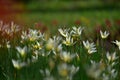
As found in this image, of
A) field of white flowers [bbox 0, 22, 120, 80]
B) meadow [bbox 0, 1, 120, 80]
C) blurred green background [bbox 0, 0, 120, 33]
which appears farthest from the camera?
blurred green background [bbox 0, 0, 120, 33]

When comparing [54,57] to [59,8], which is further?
[59,8]

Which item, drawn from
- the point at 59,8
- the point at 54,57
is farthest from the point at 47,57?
the point at 59,8

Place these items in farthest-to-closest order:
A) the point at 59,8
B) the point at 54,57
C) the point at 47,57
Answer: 1. the point at 59,8
2. the point at 47,57
3. the point at 54,57

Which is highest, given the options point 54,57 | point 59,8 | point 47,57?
point 54,57

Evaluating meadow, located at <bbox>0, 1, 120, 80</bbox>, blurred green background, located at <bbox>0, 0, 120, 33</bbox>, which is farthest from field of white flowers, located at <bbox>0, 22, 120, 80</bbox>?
blurred green background, located at <bbox>0, 0, 120, 33</bbox>

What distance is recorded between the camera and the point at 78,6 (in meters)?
24.6

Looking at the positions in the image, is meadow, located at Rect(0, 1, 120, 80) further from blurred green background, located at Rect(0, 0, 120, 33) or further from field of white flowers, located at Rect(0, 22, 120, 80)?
blurred green background, located at Rect(0, 0, 120, 33)

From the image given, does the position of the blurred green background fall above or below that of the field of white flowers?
below

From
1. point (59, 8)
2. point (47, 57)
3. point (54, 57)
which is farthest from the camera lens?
point (59, 8)

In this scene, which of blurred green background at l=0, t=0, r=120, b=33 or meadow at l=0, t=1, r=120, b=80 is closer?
meadow at l=0, t=1, r=120, b=80

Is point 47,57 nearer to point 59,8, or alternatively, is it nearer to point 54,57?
point 54,57

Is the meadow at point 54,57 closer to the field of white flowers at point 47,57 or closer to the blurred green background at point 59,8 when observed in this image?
the field of white flowers at point 47,57

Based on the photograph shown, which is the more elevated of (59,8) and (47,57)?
(47,57)

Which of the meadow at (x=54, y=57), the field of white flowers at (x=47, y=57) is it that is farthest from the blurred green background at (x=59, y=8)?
the field of white flowers at (x=47, y=57)
